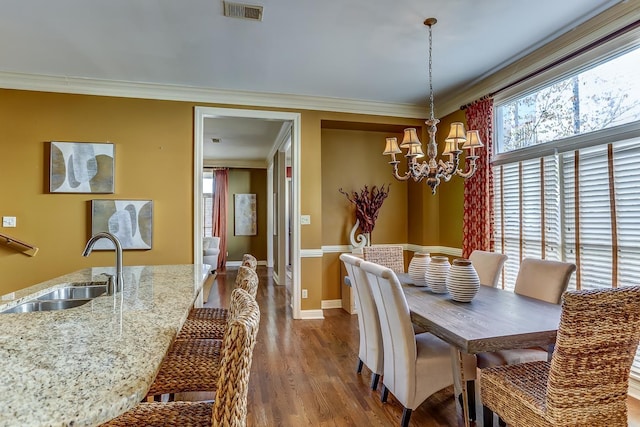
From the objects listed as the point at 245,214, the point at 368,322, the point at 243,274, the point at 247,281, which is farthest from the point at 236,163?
the point at 247,281

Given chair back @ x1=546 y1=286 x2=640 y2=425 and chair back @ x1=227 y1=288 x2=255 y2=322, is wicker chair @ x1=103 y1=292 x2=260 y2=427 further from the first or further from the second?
chair back @ x1=546 y1=286 x2=640 y2=425

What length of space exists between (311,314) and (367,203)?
169cm

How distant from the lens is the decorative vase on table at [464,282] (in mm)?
2197

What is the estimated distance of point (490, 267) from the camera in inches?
115

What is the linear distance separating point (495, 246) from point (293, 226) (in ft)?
7.65

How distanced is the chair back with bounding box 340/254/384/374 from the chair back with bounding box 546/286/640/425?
116 centimetres

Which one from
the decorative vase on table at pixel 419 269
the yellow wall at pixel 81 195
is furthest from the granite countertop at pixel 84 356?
the yellow wall at pixel 81 195

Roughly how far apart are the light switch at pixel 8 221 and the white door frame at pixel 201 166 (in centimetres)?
179

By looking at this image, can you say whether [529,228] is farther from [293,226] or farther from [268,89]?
[268,89]

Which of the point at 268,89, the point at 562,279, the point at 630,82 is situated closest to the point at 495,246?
the point at 562,279

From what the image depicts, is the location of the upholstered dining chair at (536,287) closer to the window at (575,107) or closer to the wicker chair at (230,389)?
the window at (575,107)

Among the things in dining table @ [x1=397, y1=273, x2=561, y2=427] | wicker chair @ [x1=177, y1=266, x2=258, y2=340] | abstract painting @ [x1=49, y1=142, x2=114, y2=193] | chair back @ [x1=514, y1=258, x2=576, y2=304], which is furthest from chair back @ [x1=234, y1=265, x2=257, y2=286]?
abstract painting @ [x1=49, y1=142, x2=114, y2=193]

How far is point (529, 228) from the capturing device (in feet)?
10.9

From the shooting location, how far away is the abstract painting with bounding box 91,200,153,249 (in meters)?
3.77
